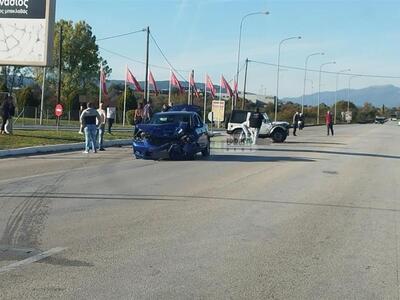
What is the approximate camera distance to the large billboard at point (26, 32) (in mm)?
25391

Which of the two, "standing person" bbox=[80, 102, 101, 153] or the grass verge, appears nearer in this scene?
"standing person" bbox=[80, 102, 101, 153]

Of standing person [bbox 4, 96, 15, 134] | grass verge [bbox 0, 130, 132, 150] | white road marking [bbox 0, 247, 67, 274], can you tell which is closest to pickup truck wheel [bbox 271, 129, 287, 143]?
grass verge [bbox 0, 130, 132, 150]

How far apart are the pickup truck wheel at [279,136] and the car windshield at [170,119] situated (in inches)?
542

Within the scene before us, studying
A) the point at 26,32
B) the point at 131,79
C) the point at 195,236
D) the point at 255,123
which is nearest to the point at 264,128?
the point at 255,123

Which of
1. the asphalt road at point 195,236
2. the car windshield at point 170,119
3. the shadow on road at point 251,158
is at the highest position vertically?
the car windshield at point 170,119

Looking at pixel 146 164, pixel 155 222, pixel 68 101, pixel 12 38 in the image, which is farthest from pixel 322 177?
pixel 68 101

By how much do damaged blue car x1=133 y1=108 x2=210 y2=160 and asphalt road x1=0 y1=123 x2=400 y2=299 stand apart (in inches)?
145

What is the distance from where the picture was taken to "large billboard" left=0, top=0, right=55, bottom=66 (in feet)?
83.3

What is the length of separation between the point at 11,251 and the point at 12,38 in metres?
21.0

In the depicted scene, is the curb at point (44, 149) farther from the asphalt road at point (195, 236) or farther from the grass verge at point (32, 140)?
the asphalt road at point (195, 236)

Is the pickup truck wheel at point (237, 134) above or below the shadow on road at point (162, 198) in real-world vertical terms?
above

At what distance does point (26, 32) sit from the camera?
2564cm

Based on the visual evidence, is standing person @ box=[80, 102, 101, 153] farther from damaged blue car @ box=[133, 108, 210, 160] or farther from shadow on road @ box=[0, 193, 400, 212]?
shadow on road @ box=[0, 193, 400, 212]

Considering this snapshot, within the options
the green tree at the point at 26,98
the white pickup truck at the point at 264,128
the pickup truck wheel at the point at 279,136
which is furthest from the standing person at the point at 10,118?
the green tree at the point at 26,98
